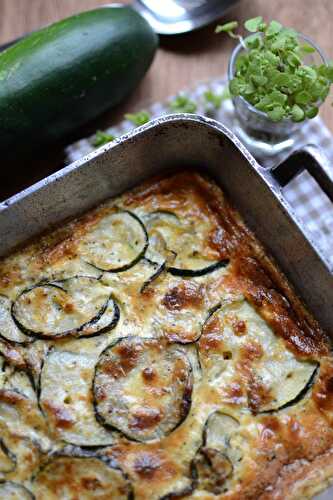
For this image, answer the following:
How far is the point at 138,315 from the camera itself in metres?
2.51

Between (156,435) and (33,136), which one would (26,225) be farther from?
(156,435)

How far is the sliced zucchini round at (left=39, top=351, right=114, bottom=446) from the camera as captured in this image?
233 centimetres

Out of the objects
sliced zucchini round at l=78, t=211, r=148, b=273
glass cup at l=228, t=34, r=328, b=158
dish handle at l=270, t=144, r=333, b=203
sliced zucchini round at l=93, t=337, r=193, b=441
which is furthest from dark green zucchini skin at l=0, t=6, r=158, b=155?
sliced zucchini round at l=93, t=337, r=193, b=441

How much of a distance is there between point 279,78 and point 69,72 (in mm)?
907

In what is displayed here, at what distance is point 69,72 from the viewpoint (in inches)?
116

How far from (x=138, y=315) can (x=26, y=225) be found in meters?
0.55

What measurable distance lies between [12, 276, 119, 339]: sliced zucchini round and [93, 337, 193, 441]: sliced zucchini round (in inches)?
4.6

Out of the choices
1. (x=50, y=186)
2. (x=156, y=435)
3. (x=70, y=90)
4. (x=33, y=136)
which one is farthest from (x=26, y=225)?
(x=156, y=435)

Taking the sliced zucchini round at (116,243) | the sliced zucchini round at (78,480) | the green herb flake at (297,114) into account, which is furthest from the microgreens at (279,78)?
the sliced zucchini round at (78,480)

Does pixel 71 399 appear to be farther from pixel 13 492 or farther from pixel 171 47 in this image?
pixel 171 47

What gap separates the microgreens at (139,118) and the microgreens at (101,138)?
122 mm

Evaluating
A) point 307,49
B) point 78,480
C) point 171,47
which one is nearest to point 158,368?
point 78,480

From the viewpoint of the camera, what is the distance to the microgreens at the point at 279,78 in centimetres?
272

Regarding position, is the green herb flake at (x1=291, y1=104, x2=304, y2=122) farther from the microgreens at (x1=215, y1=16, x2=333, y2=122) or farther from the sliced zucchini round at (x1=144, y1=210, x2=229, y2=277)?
the sliced zucchini round at (x1=144, y1=210, x2=229, y2=277)
